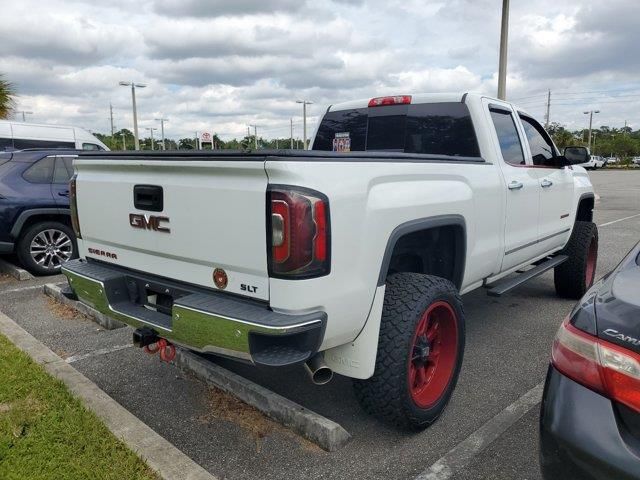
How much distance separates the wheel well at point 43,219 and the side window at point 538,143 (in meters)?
5.69

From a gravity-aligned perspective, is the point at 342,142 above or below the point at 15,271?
above

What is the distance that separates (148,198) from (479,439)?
7.35 ft

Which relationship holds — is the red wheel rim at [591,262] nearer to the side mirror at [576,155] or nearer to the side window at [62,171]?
the side mirror at [576,155]

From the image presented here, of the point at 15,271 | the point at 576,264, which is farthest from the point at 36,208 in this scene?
the point at 576,264

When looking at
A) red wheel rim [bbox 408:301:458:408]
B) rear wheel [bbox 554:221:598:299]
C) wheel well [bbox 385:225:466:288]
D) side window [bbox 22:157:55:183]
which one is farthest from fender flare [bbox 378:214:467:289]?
side window [bbox 22:157:55:183]

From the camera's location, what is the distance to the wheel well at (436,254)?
3271mm

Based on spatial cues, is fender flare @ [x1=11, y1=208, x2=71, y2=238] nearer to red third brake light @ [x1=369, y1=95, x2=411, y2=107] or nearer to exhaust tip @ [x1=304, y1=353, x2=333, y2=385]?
red third brake light @ [x1=369, y1=95, x2=411, y2=107]

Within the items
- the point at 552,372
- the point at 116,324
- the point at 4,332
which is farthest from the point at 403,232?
the point at 4,332

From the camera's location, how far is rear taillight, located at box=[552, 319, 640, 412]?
1637mm

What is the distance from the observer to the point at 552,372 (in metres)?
1.89

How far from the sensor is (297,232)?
7.41 feet

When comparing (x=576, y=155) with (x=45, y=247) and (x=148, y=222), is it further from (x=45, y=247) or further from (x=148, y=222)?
(x=45, y=247)

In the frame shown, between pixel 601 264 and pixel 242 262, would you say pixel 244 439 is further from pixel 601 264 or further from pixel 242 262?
pixel 601 264

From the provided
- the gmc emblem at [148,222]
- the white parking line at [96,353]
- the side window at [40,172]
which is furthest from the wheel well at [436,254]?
the side window at [40,172]
